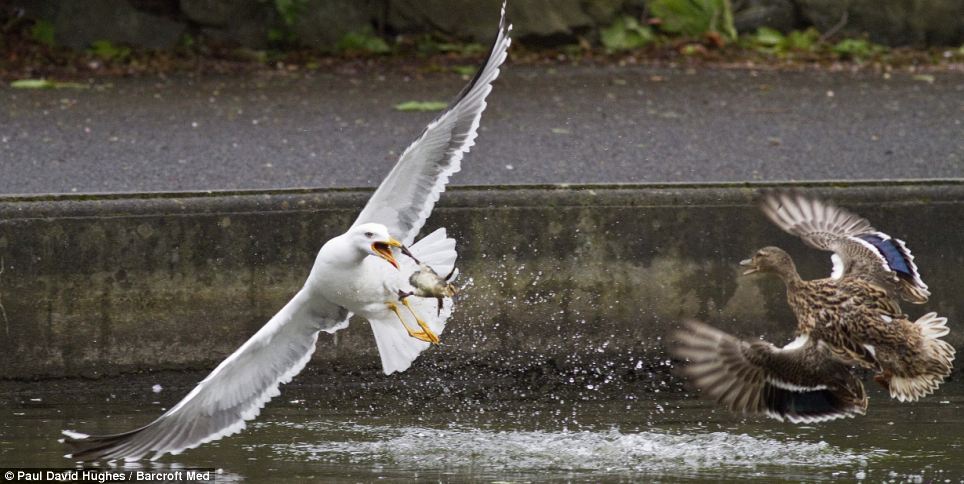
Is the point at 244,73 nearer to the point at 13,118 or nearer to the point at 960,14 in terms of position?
the point at 13,118

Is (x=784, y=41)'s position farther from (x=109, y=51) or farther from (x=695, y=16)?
(x=109, y=51)

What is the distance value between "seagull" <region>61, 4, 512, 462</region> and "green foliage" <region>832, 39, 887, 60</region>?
252 inches

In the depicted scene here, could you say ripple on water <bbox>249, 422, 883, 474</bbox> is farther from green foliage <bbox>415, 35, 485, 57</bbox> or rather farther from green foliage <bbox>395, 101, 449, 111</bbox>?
green foliage <bbox>415, 35, 485, 57</bbox>

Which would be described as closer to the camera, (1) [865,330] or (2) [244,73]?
(1) [865,330]

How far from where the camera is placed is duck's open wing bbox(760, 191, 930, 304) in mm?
6199

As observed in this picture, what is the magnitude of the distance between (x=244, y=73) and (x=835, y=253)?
6478 mm

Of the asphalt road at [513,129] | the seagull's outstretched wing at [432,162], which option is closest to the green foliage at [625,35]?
the asphalt road at [513,129]

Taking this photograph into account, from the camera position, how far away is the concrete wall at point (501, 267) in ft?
25.0

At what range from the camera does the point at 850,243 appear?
6465 millimetres

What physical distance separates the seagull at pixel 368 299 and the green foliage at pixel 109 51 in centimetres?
609

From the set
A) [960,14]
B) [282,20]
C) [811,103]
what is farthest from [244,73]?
[960,14]

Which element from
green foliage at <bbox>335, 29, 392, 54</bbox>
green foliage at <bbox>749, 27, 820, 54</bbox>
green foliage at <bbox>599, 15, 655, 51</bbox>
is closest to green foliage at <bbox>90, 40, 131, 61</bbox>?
green foliage at <bbox>335, 29, 392, 54</bbox>

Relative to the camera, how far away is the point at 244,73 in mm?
11875

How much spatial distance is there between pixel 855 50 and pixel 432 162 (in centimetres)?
660
